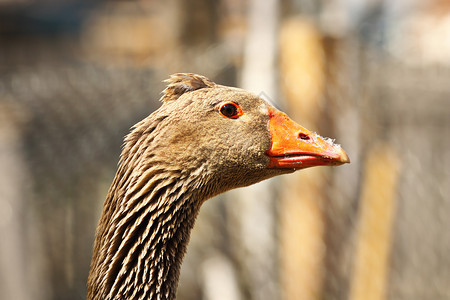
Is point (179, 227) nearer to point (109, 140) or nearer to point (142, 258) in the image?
point (142, 258)

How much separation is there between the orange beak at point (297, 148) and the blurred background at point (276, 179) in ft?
7.88

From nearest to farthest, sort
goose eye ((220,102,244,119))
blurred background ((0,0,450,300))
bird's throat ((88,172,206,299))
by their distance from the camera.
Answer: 1. bird's throat ((88,172,206,299))
2. goose eye ((220,102,244,119))
3. blurred background ((0,0,450,300))

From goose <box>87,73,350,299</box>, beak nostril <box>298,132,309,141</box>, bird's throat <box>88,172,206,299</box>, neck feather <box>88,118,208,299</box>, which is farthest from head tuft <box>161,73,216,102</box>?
beak nostril <box>298,132,309,141</box>

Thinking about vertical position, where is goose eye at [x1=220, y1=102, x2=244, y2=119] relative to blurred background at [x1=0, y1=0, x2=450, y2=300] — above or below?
above

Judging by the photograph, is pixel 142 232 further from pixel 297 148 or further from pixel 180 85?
pixel 297 148

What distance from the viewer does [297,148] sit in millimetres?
2797

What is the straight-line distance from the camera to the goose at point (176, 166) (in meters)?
2.68

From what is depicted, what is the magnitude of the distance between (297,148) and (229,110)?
39 cm

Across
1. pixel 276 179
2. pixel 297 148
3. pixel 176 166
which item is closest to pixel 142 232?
pixel 176 166

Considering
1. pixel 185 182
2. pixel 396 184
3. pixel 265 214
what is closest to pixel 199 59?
pixel 265 214

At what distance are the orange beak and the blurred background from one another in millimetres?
2401

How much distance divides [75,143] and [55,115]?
35 cm

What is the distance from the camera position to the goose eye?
110 inches

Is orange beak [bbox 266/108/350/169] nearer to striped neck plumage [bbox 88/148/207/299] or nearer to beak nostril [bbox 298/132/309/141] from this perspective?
beak nostril [bbox 298/132/309/141]
